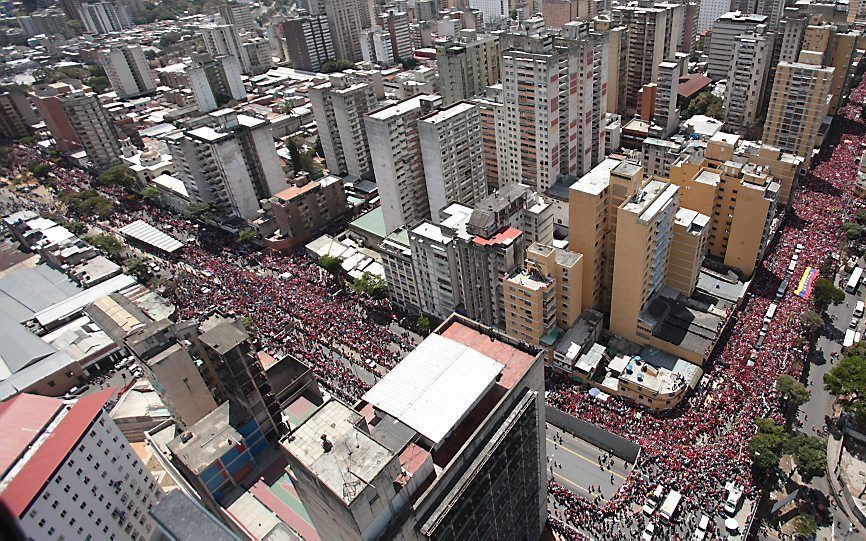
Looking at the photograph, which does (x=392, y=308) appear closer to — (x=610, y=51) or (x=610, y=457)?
(x=610, y=457)

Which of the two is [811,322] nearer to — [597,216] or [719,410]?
[719,410]

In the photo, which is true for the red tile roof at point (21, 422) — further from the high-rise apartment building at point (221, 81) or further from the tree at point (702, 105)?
the high-rise apartment building at point (221, 81)

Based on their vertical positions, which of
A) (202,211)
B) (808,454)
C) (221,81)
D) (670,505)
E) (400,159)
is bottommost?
(670,505)

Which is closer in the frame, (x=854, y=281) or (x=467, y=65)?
(x=854, y=281)

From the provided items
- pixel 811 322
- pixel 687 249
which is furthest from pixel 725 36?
pixel 811 322

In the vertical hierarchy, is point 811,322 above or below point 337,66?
below

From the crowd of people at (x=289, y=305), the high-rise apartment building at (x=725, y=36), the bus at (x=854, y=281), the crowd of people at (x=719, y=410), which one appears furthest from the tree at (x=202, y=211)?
the high-rise apartment building at (x=725, y=36)

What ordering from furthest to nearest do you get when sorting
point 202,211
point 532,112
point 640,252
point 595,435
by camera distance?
point 202,211 → point 532,112 → point 640,252 → point 595,435

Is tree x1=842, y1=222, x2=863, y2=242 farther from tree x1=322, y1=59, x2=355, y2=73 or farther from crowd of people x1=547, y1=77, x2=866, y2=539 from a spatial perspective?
tree x1=322, y1=59, x2=355, y2=73
